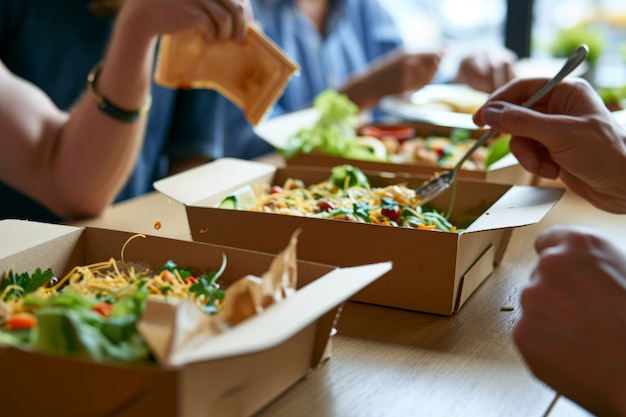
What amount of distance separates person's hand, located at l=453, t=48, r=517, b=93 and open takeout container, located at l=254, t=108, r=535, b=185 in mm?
381

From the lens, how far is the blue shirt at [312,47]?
2.71 meters

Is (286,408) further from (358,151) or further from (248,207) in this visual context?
(358,151)

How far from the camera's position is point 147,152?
239 cm

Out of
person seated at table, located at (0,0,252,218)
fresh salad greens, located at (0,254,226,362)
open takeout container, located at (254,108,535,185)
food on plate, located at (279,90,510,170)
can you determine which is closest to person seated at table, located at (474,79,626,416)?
fresh salad greens, located at (0,254,226,362)

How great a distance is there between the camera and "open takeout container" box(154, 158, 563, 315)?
1.10m

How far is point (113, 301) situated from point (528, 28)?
2851mm

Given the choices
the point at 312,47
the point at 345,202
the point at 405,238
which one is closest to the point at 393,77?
the point at 312,47

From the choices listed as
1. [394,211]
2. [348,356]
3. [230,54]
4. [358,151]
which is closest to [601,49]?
[358,151]

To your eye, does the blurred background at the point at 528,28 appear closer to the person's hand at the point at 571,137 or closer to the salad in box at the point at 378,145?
the salad in box at the point at 378,145

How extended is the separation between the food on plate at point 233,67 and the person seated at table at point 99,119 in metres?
0.05

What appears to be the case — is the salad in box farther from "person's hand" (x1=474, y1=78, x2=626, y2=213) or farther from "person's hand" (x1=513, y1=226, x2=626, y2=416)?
"person's hand" (x1=513, y1=226, x2=626, y2=416)

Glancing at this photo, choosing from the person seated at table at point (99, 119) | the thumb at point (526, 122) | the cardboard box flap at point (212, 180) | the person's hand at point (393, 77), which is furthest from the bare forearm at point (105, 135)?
the person's hand at point (393, 77)

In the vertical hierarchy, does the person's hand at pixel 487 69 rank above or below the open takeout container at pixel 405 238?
below

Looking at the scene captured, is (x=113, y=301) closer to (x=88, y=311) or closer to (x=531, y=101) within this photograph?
(x=88, y=311)
